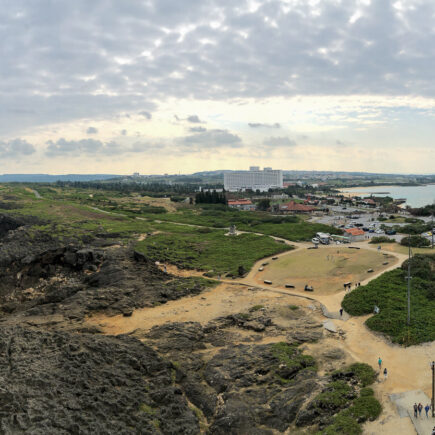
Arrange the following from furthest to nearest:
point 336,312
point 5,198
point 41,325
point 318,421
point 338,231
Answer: point 5,198, point 338,231, point 336,312, point 41,325, point 318,421

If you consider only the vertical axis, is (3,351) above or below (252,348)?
above

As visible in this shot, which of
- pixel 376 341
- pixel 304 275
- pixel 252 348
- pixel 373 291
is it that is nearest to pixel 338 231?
pixel 304 275

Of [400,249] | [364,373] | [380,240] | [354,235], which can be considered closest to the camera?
[364,373]

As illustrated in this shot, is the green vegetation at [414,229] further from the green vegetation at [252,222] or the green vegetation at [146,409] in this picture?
the green vegetation at [146,409]

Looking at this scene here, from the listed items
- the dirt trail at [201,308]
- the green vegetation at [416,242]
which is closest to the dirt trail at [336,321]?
the dirt trail at [201,308]

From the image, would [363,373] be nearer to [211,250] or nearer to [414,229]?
[211,250]

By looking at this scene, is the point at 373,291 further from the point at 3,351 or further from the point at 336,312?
the point at 3,351

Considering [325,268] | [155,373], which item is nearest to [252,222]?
[325,268]
